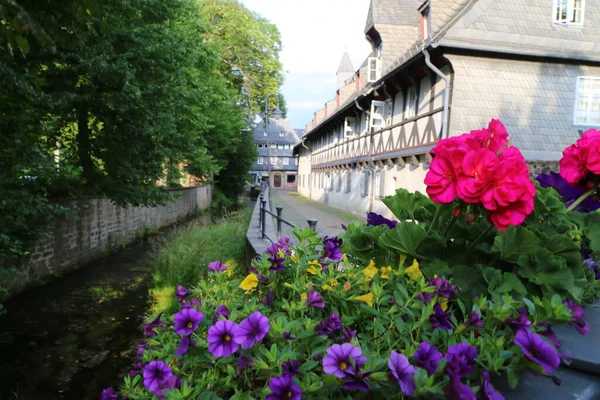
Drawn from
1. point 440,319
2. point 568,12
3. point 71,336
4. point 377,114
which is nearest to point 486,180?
point 440,319

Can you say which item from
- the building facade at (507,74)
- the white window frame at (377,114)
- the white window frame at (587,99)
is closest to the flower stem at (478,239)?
the building facade at (507,74)

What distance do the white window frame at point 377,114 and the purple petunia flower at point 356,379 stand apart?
17104mm

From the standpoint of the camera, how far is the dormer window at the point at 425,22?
1443 centimetres

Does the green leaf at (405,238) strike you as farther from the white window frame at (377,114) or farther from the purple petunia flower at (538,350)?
the white window frame at (377,114)

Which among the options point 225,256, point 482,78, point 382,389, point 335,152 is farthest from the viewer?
point 335,152

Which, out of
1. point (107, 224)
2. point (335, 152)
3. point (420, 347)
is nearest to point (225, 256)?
point (107, 224)

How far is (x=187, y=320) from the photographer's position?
129 centimetres

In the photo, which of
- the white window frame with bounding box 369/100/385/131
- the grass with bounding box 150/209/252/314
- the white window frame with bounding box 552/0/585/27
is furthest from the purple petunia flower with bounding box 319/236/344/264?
the white window frame with bounding box 369/100/385/131

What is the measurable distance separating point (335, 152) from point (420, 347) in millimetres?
27413

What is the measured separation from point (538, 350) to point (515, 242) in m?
0.50

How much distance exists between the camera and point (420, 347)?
1095 mm

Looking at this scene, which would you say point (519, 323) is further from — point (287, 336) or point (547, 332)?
point (287, 336)

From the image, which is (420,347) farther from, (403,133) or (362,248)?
(403,133)

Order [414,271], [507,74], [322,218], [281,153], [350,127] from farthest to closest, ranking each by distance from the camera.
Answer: [281,153] < [350,127] < [322,218] < [507,74] < [414,271]
